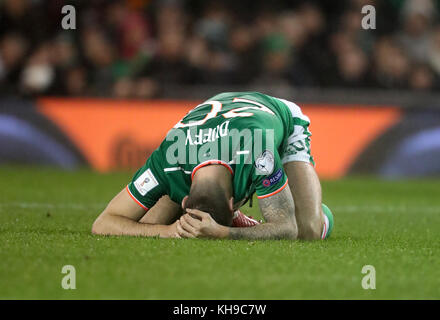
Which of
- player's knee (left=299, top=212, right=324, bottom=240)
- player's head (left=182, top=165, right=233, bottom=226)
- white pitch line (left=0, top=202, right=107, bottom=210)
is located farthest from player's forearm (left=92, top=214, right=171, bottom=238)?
white pitch line (left=0, top=202, right=107, bottom=210)

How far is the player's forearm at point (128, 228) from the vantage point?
6.44 m

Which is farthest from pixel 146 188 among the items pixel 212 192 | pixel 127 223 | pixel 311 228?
pixel 311 228

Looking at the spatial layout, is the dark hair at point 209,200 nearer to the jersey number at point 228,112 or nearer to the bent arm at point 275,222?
the bent arm at point 275,222

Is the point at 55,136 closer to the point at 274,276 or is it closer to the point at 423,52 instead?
the point at 423,52

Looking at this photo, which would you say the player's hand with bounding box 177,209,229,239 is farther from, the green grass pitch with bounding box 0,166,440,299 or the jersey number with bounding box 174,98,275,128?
the jersey number with bounding box 174,98,275,128

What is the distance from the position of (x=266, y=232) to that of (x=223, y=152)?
700 millimetres

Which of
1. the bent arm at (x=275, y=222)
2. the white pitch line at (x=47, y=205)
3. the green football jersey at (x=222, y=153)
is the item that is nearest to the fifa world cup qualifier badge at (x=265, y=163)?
the green football jersey at (x=222, y=153)

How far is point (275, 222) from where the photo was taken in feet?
20.2

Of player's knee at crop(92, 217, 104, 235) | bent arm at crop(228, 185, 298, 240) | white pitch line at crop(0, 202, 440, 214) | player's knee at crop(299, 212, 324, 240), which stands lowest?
white pitch line at crop(0, 202, 440, 214)

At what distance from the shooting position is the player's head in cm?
581

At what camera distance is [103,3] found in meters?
16.7

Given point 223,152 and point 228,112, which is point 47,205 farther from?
point 223,152

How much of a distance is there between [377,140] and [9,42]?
22.5 feet
